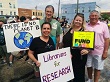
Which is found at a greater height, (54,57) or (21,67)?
(54,57)

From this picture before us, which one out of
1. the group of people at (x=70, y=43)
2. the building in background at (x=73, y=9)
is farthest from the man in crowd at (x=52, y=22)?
the building in background at (x=73, y=9)

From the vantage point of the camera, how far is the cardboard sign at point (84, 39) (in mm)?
3334

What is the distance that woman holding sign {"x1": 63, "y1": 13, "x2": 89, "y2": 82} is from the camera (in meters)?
3.32

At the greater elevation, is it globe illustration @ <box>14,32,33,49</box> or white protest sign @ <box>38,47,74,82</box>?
globe illustration @ <box>14,32,33,49</box>

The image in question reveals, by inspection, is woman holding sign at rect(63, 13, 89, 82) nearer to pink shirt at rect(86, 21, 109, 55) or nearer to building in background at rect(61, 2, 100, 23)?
pink shirt at rect(86, 21, 109, 55)

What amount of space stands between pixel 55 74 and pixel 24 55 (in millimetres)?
4302

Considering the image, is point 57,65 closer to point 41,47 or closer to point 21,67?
point 41,47

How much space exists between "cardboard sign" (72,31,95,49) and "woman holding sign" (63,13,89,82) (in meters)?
0.08

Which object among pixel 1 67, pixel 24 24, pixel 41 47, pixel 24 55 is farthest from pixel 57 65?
pixel 24 55

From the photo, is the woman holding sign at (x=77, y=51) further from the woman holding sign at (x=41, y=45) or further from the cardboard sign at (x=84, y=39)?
the woman holding sign at (x=41, y=45)

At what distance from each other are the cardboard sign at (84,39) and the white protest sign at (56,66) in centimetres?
26

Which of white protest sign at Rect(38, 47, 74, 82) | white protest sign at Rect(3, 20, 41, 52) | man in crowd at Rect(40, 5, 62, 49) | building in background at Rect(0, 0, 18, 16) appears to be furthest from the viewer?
building in background at Rect(0, 0, 18, 16)

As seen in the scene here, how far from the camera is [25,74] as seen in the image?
5.09m

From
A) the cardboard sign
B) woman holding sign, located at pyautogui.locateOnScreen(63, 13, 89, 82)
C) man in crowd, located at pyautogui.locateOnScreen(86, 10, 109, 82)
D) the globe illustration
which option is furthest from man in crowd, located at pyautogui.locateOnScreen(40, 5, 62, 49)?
the globe illustration
